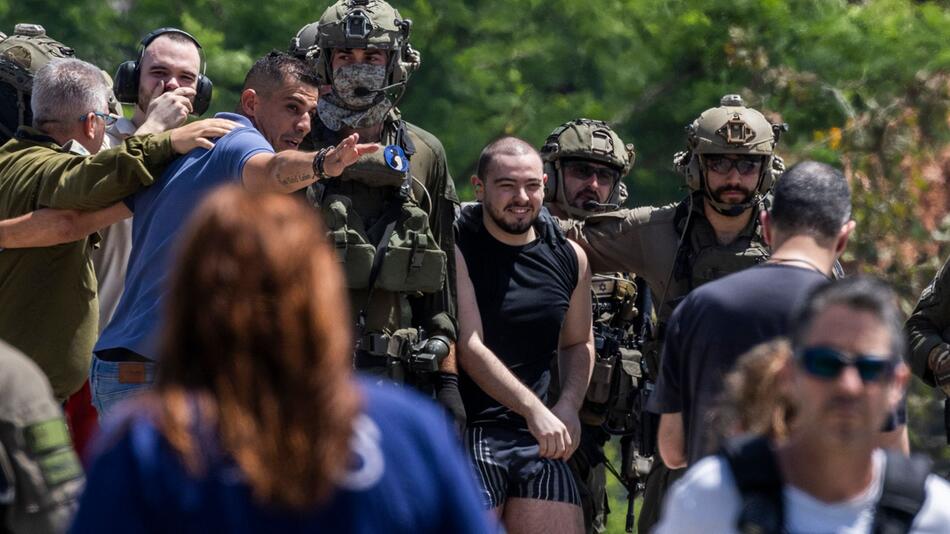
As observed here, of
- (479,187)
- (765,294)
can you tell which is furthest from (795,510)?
(479,187)

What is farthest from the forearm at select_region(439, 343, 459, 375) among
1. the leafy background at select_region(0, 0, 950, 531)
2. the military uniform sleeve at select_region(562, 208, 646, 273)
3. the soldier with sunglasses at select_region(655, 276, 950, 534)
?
the leafy background at select_region(0, 0, 950, 531)

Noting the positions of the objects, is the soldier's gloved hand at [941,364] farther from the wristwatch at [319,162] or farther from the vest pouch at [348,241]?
the wristwatch at [319,162]

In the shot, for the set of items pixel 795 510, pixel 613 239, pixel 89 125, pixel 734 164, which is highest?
pixel 89 125

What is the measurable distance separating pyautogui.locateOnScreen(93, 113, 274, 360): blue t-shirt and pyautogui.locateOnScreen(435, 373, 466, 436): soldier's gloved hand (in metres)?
1.53

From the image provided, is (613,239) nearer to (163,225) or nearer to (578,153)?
(578,153)

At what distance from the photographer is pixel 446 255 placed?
6.86 metres

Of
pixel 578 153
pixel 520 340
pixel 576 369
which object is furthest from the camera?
pixel 578 153

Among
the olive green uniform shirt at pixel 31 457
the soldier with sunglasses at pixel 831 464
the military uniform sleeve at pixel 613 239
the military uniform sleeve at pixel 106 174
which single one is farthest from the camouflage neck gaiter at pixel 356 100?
the soldier with sunglasses at pixel 831 464

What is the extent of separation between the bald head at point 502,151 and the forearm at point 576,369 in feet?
2.72

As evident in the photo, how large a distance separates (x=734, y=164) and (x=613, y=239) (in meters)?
0.61

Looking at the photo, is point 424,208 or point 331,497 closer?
point 331,497

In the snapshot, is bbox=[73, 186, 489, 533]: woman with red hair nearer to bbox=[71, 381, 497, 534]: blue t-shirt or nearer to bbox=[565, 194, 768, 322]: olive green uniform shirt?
bbox=[71, 381, 497, 534]: blue t-shirt

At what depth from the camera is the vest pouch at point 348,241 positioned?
6.44 meters

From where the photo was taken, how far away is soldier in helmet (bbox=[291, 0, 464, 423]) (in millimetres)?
6504
